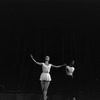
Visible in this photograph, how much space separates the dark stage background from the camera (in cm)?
1548

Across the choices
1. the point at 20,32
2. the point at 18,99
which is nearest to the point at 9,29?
the point at 20,32

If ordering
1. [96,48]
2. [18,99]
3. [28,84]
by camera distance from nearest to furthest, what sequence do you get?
1. [18,99]
2. [28,84]
3. [96,48]

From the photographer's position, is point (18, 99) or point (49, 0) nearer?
point (18, 99)

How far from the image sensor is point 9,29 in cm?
1662

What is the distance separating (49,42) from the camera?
56.4 feet

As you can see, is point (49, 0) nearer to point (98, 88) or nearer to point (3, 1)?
point (3, 1)

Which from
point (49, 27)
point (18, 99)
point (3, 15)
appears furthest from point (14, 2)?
point (18, 99)

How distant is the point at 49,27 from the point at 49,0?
8.35ft

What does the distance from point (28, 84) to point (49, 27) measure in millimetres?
3251

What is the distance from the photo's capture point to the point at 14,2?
48.8 ft

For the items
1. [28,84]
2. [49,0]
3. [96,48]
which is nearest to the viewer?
[49,0]

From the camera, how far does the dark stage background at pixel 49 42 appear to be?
15.5 m

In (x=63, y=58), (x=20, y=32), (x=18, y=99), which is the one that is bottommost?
(x=18, y=99)

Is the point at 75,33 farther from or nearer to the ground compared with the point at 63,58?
farther from the ground
